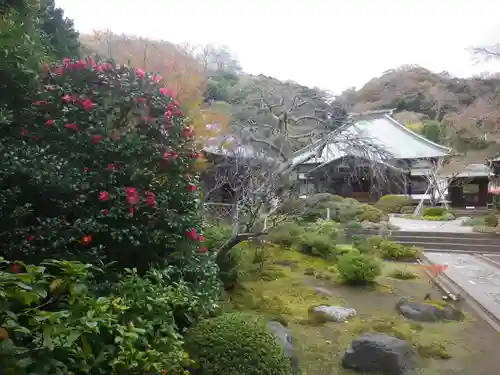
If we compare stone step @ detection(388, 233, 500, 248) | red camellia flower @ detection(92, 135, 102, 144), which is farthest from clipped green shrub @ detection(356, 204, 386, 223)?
red camellia flower @ detection(92, 135, 102, 144)

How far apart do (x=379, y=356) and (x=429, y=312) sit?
2318 millimetres

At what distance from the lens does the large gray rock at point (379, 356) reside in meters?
4.16

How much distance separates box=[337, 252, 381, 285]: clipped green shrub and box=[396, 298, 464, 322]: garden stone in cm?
154

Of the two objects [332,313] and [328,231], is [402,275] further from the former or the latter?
[332,313]

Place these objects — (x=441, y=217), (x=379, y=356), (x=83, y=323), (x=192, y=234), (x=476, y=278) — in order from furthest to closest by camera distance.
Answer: (x=441, y=217) < (x=476, y=278) < (x=379, y=356) < (x=192, y=234) < (x=83, y=323)

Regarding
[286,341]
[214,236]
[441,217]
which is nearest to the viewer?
[286,341]

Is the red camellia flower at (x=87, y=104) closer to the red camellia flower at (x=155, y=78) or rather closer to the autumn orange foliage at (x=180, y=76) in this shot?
the red camellia flower at (x=155, y=78)

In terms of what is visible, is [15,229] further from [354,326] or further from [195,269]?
[354,326]

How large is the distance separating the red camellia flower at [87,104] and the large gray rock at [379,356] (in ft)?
11.8

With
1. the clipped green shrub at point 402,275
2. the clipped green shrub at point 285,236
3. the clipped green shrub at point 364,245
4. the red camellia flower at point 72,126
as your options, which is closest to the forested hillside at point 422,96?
the clipped green shrub at point 364,245

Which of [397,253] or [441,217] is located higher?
[397,253]

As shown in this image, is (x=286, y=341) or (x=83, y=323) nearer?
(x=83, y=323)

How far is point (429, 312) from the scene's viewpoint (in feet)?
19.9

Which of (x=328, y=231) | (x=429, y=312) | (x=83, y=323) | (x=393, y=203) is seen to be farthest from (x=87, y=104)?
(x=393, y=203)
